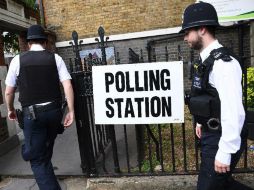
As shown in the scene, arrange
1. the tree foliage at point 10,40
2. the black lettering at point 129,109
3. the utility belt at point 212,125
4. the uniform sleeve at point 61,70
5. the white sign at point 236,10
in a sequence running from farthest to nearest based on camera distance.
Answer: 1. the tree foliage at point 10,40
2. the white sign at point 236,10
3. the black lettering at point 129,109
4. the uniform sleeve at point 61,70
5. the utility belt at point 212,125

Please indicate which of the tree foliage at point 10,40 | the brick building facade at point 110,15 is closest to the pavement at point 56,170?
the brick building facade at point 110,15

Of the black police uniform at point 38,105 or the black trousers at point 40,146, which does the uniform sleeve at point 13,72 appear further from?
the black trousers at point 40,146

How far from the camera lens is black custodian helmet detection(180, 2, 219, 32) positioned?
214 cm

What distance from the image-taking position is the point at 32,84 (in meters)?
3.18

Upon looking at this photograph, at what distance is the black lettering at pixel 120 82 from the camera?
338cm

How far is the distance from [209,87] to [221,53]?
24 centimetres

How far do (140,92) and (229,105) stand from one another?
1.47 m

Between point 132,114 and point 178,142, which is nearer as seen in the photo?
point 132,114

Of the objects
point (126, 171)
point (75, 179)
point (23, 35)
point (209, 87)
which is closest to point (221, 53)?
point (209, 87)

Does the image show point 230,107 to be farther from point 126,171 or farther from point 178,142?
point 178,142

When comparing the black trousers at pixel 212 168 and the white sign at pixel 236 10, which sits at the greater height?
the white sign at pixel 236 10

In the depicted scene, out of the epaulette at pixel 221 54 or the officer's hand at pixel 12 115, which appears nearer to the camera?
the epaulette at pixel 221 54

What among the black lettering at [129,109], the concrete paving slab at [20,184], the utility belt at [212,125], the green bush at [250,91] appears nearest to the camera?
the utility belt at [212,125]

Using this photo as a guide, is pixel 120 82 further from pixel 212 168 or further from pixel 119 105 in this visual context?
pixel 212 168
